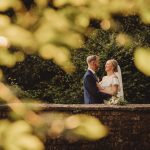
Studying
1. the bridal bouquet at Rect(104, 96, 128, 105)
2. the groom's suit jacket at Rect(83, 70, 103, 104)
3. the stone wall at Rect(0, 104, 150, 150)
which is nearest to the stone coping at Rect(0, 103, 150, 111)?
the stone wall at Rect(0, 104, 150, 150)

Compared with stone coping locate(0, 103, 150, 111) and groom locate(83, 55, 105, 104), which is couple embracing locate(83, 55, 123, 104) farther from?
stone coping locate(0, 103, 150, 111)

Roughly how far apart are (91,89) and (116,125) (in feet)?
2.56

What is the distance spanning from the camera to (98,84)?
771cm

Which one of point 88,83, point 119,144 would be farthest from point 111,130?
point 88,83

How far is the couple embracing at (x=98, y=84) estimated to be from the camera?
754 cm

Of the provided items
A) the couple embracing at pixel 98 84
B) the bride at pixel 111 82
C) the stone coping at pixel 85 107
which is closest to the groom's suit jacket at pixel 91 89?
the couple embracing at pixel 98 84

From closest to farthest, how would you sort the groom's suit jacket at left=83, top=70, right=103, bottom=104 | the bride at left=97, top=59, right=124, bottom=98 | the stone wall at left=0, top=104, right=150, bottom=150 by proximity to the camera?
the stone wall at left=0, top=104, right=150, bottom=150 → the groom's suit jacket at left=83, top=70, right=103, bottom=104 → the bride at left=97, top=59, right=124, bottom=98

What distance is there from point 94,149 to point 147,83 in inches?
207

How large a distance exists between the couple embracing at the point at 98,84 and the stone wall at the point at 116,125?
466 mm

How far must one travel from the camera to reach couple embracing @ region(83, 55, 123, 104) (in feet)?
24.7

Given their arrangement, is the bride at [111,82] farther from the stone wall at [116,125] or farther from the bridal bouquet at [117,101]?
the stone wall at [116,125]

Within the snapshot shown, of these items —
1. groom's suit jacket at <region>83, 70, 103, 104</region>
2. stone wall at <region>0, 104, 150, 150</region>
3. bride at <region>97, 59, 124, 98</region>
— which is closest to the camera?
stone wall at <region>0, 104, 150, 150</region>

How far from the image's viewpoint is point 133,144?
7344 mm

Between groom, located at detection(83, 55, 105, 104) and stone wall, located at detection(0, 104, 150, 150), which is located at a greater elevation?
groom, located at detection(83, 55, 105, 104)
